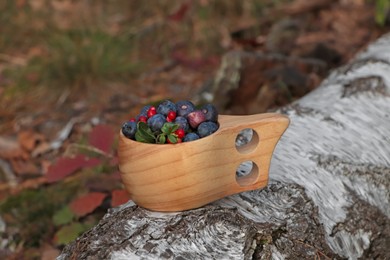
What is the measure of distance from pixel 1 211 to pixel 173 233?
4.81ft

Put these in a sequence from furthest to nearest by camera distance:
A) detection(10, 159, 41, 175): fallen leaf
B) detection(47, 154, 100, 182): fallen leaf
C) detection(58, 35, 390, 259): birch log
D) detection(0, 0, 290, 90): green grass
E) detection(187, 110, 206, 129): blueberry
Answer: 1. detection(0, 0, 290, 90): green grass
2. detection(10, 159, 41, 175): fallen leaf
3. detection(47, 154, 100, 182): fallen leaf
4. detection(187, 110, 206, 129): blueberry
5. detection(58, 35, 390, 259): birch log

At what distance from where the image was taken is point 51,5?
Result: 5.02 metres

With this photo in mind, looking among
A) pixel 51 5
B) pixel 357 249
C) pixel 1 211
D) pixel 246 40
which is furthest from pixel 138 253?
pixel 51 5

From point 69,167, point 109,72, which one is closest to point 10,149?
point 109,72

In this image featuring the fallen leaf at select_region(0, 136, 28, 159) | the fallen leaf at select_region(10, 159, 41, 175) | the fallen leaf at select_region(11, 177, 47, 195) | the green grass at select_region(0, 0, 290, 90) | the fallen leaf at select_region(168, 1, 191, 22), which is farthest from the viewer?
the fallen leaf at select_region(168, 1, 191, 22)

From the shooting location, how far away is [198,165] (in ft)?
4.89

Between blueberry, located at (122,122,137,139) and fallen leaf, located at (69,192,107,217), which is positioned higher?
blueberry, located at (122,122,137,139)

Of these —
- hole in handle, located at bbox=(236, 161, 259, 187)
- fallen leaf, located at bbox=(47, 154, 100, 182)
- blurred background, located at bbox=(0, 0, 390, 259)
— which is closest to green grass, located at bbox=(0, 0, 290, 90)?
blurred background, located at bbox=(0, 0, 390, 259)

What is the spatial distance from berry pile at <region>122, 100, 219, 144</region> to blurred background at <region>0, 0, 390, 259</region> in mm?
660

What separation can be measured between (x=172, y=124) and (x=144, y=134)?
0.07m

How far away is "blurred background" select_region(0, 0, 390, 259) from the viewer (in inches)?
103

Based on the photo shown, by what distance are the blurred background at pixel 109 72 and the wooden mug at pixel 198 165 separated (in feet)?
2.14

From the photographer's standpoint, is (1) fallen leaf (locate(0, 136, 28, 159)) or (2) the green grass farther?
(2) the green grass

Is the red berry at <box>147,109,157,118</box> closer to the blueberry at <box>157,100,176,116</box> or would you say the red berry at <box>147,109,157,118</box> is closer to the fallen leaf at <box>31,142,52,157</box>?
the blueberry at <box>157,100,176,116</box>
